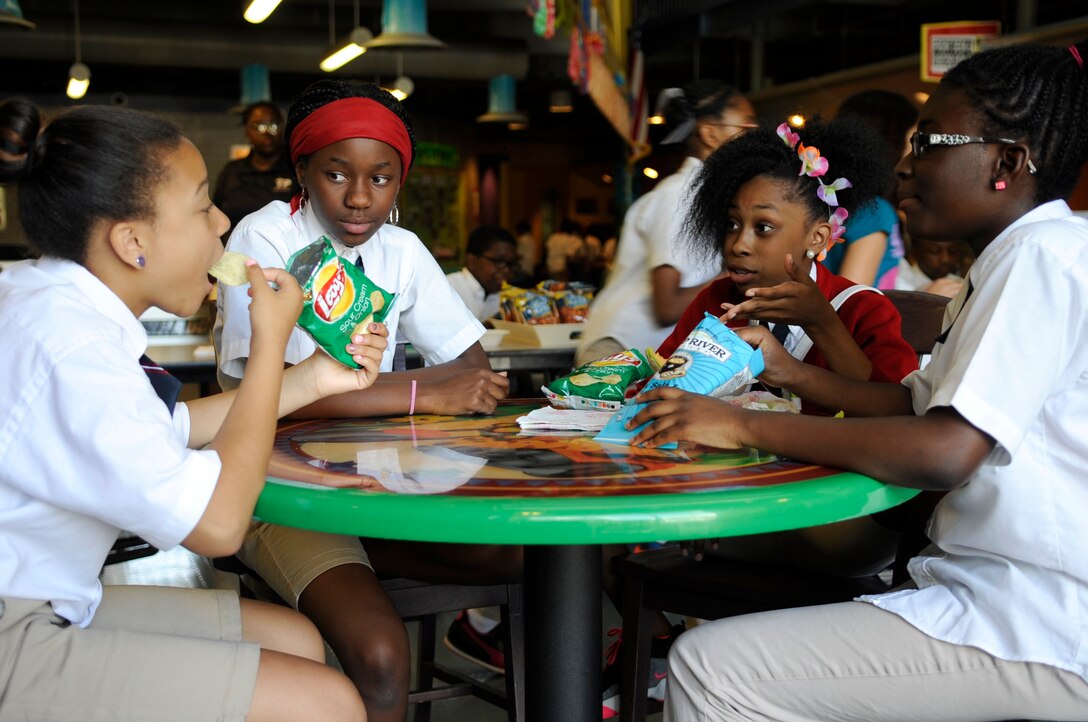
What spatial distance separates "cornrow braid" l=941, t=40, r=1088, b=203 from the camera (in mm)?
1520

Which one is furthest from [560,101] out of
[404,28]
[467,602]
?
[467,602]

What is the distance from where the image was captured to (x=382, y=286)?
2.26 meters

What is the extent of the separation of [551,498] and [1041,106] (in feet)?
3.15

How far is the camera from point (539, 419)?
5.72 ft

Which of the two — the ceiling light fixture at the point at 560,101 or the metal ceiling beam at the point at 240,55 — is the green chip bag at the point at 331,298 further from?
the ceiling light fixture at the point at 560,101

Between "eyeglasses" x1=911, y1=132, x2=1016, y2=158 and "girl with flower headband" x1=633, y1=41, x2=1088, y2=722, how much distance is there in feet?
0.16

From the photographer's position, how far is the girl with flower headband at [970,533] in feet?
4.20

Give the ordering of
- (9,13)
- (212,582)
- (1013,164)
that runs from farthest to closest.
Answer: (9,13), (212,582), (1013,164)

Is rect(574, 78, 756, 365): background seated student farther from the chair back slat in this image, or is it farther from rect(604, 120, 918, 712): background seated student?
the chair back slat

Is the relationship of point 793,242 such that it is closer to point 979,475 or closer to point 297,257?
point 979,475

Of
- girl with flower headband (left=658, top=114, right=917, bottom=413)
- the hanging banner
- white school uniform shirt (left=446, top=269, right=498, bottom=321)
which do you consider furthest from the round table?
the hanging banner

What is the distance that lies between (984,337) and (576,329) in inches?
116

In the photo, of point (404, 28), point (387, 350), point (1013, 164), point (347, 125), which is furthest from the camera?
point (404, 28)

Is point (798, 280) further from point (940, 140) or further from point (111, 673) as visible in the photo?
point (111, 673)
